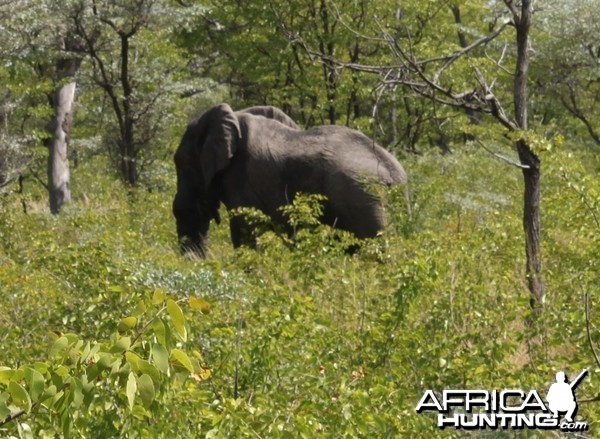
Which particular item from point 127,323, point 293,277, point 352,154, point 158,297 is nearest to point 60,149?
point 352,154

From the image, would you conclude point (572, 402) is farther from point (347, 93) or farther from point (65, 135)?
point (65, 135)

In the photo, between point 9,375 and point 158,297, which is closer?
point 9,375

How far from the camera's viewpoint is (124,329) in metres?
3.26

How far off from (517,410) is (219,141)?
819 cm

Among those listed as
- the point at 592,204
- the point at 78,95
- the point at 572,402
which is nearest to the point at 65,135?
the point at 78,95

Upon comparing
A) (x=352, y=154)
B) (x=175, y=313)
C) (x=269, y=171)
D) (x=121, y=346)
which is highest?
(x=175, y=313)

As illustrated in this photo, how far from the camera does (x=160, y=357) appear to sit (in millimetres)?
3055

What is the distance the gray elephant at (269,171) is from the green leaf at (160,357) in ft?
28.2

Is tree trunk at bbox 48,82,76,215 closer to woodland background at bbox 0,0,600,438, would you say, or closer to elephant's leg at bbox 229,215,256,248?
woodland background at bbox 0,0,600,438

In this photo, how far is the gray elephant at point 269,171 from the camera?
1194cm

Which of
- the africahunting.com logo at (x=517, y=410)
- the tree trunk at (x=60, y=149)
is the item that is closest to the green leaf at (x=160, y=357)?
the africahunting.com logo at (x=517, y=410)

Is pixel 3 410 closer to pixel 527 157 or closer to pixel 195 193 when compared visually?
pixel 527 157

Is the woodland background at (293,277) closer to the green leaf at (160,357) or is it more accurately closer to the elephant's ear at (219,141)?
the green leaf at (160,357)

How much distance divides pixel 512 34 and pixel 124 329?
25.1 meters
